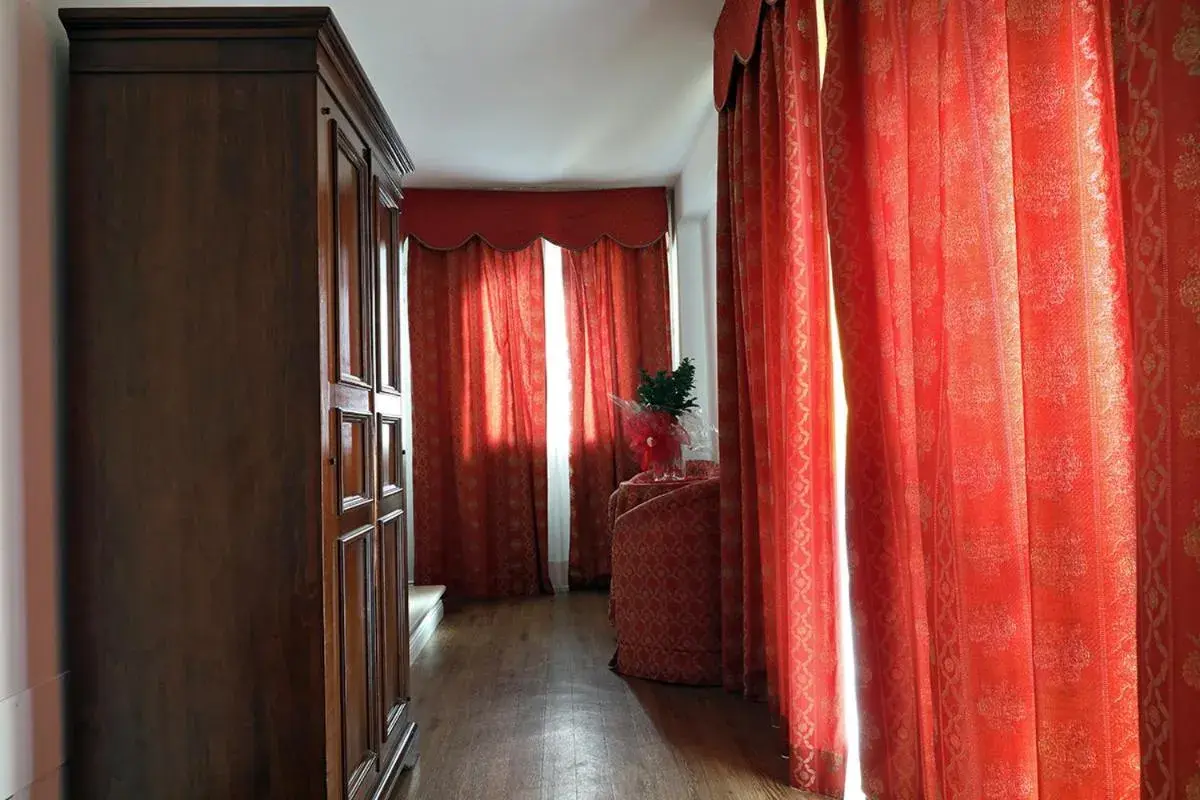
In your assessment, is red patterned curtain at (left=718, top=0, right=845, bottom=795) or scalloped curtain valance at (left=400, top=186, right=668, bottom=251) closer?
red patterned curtain at (left=718, top=0, right=845, bottom=795)

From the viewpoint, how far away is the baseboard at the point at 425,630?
3918 mm

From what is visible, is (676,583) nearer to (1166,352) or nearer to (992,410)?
(992,410)

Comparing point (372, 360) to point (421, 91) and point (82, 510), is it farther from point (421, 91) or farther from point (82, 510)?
point (421, 91)

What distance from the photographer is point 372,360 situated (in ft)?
7.12

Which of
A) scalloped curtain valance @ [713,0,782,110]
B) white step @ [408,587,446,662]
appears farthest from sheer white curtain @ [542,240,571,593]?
scalloped curtain valance @ [713,0,782,110]

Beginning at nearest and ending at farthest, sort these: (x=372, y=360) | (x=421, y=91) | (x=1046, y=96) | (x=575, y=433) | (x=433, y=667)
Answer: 1. (x=1046, y=96)
2. (x=372, y=360)
3. (x=433, y=667)
4. (x=421, y=91)
5. (x=575, y=433)

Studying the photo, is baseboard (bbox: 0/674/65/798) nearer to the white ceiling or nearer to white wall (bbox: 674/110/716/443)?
the white ceiling

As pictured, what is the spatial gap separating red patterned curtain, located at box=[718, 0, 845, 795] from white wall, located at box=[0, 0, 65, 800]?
1752 millimetres

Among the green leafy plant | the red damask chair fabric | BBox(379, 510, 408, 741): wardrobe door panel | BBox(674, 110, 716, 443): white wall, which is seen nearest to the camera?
BBox(379, 510, 408, 741): wardrobe door panel

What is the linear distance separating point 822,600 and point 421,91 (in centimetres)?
296

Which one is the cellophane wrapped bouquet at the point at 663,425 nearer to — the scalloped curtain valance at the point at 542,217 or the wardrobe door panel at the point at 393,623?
the wardrobe door panel at the point at 393,623

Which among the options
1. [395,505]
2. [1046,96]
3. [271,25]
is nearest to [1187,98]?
[1046,96]

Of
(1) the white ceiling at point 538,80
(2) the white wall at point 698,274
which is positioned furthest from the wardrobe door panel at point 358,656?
(2) the white wall at point 698,274

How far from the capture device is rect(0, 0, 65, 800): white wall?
4.94 feet
